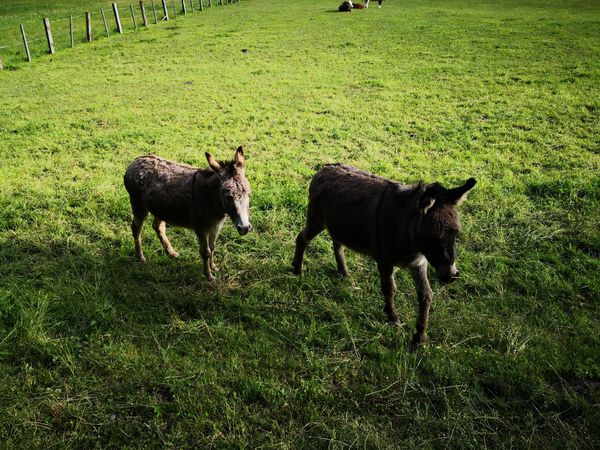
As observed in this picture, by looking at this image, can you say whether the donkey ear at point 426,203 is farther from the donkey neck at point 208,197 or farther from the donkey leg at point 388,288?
the donkey neck at point 208,197

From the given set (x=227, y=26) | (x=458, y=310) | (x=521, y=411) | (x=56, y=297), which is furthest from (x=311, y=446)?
(x=227, y=26)

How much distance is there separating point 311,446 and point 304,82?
14.3 meters

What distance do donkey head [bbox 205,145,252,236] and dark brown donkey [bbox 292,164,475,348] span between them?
37.2 inches

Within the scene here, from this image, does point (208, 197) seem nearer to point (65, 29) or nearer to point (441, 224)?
point (441, 224)

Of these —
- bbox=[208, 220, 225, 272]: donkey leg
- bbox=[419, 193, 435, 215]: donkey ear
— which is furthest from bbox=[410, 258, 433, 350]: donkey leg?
bbox=[208, 220, 225, 272]: donkey leg

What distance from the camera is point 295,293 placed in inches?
214

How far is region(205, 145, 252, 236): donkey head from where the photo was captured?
15.5ft

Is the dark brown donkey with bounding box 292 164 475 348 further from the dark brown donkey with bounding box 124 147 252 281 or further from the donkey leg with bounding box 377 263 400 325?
the dark brown donkey with bounding box 124 147 252 281

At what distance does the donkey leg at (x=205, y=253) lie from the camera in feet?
18.1

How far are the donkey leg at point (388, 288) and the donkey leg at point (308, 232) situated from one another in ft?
3.58

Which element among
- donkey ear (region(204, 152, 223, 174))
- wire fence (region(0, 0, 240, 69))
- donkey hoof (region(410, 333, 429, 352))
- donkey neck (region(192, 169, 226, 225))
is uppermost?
wire fence (region(0, 0, 240, 69))

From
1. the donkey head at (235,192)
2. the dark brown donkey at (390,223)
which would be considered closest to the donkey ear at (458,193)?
the dark brown donkey at (390,223)

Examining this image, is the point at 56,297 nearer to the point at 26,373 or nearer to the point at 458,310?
the point at 26,373

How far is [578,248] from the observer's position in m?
6.02
